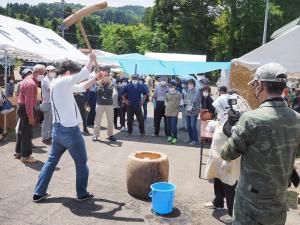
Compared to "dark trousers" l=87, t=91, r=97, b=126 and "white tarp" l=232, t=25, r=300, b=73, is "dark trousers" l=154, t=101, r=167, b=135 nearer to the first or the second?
"dark trousers" l=87, t=91, r=97, b=126

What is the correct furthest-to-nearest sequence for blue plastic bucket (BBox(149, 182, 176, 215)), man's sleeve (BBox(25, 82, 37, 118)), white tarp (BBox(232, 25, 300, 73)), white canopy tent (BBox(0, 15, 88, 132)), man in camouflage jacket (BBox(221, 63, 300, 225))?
white canopy tent (BBox(0, 15, 88, 132)) < white tarp (BBox(232, 25, 300, 73)) < man's sleeve (BBox(25, 82, 37, 118)) < blue plastic bucket (BBox(149, 182, 176, 215)) < man in camouflage jacket (BBox(221, 63, 300, 225))

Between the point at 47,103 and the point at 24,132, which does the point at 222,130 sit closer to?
the point at 24,132

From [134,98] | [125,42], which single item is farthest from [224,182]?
[125,42]

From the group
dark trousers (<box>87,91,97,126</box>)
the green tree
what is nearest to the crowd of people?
dark trousers (<box>87,91,97,126</box>)

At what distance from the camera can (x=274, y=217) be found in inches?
115

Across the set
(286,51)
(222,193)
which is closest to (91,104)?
(286,51)

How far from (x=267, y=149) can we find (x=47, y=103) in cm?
775

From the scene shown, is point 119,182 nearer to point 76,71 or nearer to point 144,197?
point 144,197

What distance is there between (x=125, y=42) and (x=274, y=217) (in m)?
62.2

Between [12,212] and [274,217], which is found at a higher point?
[274,217]

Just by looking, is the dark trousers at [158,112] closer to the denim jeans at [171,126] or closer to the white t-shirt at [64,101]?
the denim jeans at [171,126]

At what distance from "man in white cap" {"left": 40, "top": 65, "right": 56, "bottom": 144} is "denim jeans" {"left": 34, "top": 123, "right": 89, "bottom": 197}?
4291mm

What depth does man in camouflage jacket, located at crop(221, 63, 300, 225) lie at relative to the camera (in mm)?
2881

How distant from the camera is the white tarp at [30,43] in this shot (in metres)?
11.6
